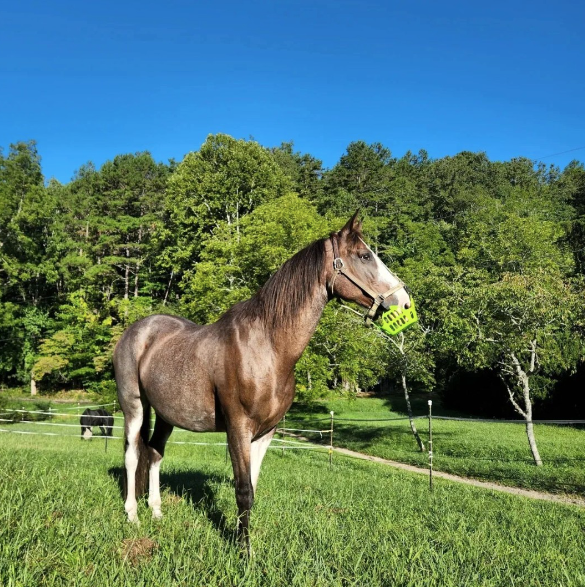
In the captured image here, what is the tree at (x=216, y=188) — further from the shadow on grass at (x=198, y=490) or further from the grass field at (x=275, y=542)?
the grass field at (x=275, y=542)

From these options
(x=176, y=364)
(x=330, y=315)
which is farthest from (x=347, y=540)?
(x=330, y=315)

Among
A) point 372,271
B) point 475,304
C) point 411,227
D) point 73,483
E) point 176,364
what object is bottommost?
point 73,483

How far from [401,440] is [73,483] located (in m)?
15.8

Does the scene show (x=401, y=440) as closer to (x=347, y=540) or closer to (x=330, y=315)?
(x=330, y=315)

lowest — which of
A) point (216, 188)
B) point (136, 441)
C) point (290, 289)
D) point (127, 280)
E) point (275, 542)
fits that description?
point (275, 542)

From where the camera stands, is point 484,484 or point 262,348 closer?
point 262,348

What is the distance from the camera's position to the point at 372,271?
3.49 metres

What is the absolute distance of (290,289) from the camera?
3516mm

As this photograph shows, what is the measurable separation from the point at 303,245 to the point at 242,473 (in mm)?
16565

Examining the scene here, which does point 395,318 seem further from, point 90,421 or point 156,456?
point 90,421

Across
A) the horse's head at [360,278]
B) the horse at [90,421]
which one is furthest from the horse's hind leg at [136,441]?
the horse at [90,421]

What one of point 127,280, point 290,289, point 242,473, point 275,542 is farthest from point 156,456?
point 127,280

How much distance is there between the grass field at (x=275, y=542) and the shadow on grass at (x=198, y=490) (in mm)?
36

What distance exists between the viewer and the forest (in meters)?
15.4
